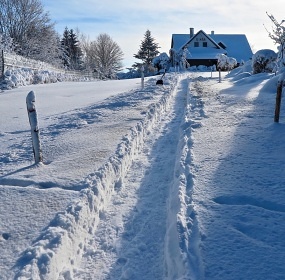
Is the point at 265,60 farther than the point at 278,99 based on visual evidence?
Yes

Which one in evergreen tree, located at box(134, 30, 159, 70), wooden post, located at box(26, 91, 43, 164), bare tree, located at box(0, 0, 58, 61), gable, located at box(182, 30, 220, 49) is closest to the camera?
wooden post, located at box(26, 91, 43, 164)

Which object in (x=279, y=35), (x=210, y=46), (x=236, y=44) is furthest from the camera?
(x=236, y=44)

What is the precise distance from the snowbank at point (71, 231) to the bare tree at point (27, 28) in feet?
128

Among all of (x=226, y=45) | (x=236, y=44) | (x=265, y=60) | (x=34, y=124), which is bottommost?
(x=34, y=124)

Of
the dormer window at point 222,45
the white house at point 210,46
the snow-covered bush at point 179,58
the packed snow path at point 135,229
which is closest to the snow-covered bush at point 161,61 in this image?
the snow-covered bush at point 179,58

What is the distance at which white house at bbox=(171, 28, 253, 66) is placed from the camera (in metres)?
55.8

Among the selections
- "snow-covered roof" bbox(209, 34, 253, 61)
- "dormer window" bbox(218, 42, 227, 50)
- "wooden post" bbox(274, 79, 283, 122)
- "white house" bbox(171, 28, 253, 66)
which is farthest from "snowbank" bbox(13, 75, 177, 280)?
"dormer window" bbox(218, 42, 227, 50)

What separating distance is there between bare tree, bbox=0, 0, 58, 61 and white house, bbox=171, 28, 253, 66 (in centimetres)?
2226

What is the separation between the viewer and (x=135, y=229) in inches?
114

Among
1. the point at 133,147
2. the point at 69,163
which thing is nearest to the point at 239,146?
the point at 133,147

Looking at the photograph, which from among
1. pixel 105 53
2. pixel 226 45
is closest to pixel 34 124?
pixel 226 45

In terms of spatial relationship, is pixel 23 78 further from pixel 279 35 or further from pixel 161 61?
pixel 161 61

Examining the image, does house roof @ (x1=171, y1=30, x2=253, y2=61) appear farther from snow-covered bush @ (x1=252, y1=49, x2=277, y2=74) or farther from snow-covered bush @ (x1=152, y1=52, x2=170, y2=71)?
snow-covered bush @ (x1=252, y1=49, x2=277, y2=74)

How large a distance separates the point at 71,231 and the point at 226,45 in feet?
209
